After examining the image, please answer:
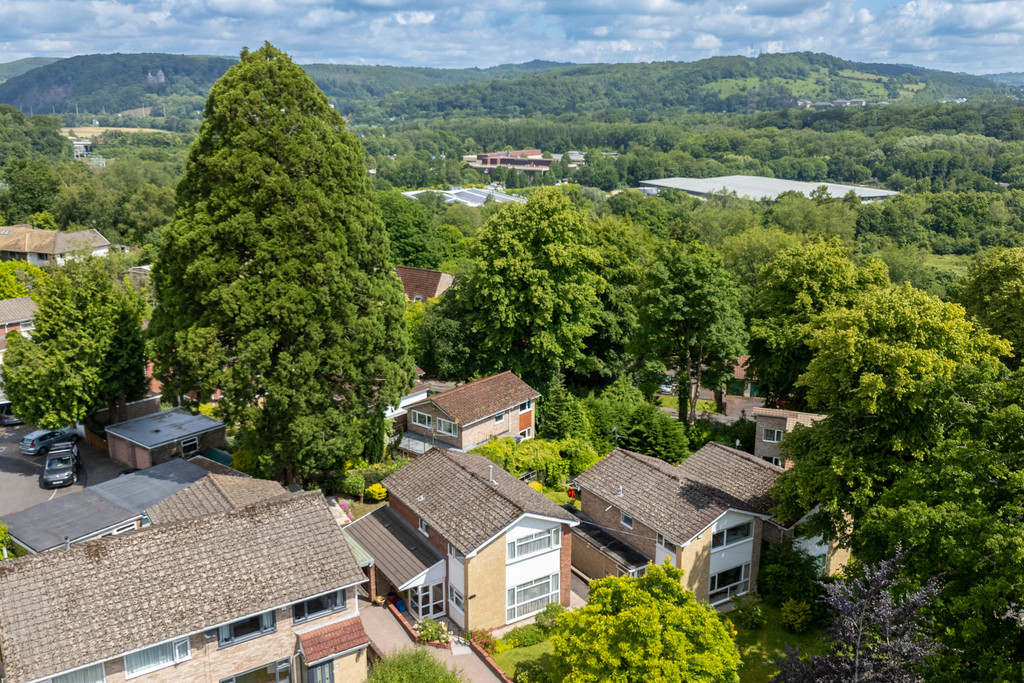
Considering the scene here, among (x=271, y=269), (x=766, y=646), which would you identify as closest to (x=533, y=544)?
(x=766, y=646)

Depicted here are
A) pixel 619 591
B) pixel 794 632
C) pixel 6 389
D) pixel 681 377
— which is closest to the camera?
pixel 619 591

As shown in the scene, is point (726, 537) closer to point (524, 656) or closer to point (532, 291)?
point (524, 656)

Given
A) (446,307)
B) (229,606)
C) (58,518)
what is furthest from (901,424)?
(58,518)

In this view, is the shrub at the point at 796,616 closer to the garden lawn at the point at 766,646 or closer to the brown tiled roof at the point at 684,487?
the garden lawn at the point at 766,646

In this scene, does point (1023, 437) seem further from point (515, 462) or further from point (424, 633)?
point (515, 462)

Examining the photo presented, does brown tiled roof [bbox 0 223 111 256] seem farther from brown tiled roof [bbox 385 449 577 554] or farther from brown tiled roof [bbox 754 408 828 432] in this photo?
brown tiled roof [bbox 754 408 828 432]

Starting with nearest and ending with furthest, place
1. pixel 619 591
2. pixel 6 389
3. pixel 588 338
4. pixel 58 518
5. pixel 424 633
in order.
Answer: pixel 619 591 → pixel 424 633 → pixel 58 518 → pixel 6 389 → pixel 588 338

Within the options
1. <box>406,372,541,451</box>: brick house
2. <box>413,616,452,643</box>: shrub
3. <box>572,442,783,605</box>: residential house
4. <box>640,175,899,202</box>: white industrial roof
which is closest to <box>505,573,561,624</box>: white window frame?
<box>413,616,452,643</box>: shrub

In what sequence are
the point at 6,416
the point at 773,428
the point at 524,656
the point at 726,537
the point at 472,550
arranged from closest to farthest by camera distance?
the point at 472,550 < the point at 524,656 < the point at 726,537 < the point at 773,428 < the point at 6,416
